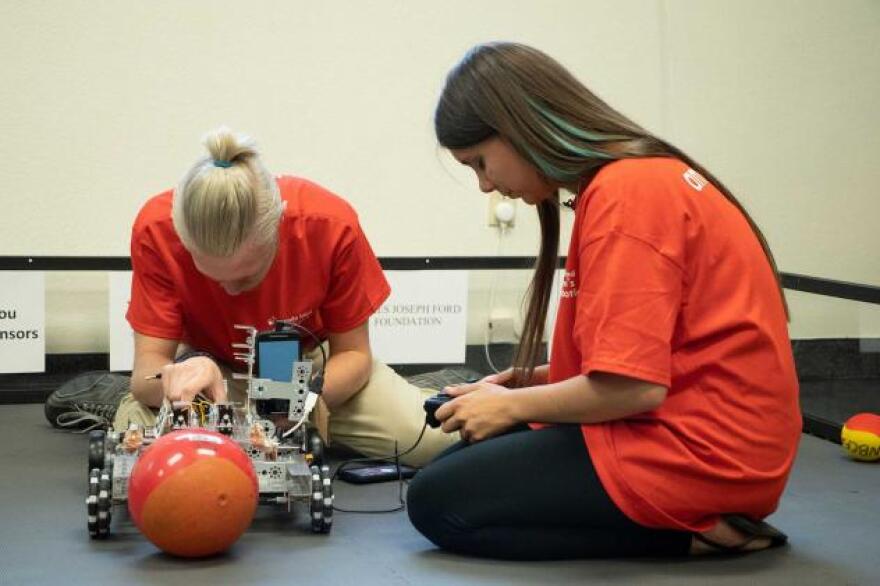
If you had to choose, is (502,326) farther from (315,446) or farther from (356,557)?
(356,557)

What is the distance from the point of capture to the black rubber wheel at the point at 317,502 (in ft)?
7.36

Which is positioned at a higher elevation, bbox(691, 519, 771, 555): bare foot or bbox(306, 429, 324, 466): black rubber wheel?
bbox(306, 429, 324, 466): black rubber wheel

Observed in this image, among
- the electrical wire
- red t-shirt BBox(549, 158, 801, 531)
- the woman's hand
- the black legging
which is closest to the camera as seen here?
red t-shirt BBox(549, 158, 801, 531)

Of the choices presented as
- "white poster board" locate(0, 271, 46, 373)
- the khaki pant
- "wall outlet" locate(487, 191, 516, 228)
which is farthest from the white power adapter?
"white poster board" locate(0, 271, 46, 373)

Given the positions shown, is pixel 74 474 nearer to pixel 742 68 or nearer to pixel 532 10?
pixel 532 10

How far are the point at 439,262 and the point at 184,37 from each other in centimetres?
113

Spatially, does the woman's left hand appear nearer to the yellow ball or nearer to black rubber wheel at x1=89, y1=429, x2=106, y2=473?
black rubber wheel at x1=89, y1=429, x2=106, y2=473

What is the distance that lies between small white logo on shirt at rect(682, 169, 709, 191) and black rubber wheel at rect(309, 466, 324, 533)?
88 cm

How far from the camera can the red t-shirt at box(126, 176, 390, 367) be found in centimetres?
260

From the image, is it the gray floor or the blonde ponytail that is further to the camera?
the blonde ponytail

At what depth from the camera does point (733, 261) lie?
6.41ft

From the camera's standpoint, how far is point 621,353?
187 cm

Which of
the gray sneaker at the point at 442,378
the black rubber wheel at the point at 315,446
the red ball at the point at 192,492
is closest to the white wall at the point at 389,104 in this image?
the gray sneaker at the point at 442,378

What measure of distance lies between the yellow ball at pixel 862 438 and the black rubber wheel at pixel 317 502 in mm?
1578
